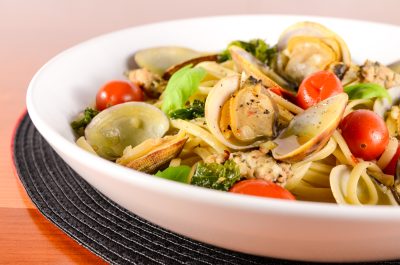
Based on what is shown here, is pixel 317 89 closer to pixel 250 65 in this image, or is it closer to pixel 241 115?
pixel 250 65

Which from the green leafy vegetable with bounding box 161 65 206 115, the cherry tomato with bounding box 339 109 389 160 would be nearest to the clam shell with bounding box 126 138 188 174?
the green leafy vegetable with bounding box 161 65 206 115

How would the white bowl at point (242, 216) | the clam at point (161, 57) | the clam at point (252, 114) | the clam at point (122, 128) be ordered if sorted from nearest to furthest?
the white bowl at point (242, 216), the clam at point (252, 114), the clam at point (122, 128), the clam at point (161, 57)

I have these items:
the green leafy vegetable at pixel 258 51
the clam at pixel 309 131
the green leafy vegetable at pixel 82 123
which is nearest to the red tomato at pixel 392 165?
the clam at pixel 309 131

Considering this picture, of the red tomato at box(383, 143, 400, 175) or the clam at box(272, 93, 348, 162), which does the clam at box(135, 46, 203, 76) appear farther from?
the red tomato at box(383, 143, 400, 175)

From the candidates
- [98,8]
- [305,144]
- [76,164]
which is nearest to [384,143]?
[305,144]

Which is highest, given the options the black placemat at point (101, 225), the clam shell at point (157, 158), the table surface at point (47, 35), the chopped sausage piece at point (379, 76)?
the chopped sausage piece at point (379, 76)

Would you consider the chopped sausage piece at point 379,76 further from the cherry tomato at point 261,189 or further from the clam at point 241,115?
the cherry tomato at point 261,189
